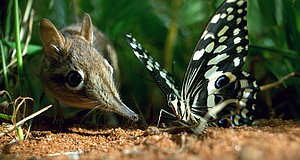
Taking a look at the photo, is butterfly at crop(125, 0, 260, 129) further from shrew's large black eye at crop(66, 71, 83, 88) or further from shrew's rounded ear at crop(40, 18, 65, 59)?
shrew's rounded ear at crop(40, 18, 65, 59)

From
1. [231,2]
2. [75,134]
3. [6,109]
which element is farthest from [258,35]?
[6,109]

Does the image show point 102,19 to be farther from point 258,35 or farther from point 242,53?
point 242,53

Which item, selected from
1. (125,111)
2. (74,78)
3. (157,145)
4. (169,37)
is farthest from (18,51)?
(169,37)

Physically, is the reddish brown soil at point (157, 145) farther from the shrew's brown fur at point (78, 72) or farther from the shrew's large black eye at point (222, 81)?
the shrew's large black eye at point (222, 81)

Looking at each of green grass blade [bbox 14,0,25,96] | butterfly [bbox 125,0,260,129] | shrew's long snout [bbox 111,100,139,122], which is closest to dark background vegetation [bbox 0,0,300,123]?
green grass blade [bbox 14,0,25,96]

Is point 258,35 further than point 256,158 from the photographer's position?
Yes

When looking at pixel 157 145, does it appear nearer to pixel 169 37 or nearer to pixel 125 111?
pixel 125 111

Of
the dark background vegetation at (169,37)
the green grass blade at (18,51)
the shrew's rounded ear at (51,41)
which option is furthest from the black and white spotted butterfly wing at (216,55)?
the green grass blade at (18,51)
